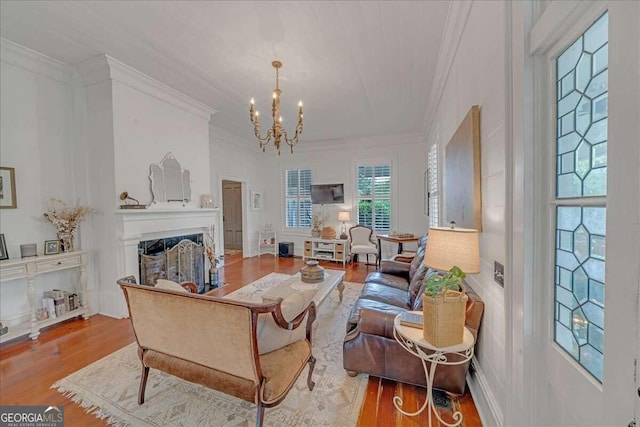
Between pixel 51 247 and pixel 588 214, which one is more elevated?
pixel 588 214

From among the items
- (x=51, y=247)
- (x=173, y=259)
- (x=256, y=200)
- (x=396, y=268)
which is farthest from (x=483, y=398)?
(x=256, y=200)

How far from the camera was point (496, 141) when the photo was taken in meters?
1.43

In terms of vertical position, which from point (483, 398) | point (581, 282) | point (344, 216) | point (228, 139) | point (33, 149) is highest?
point (228, 139)

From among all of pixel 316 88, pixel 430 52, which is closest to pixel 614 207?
pixel 430 52

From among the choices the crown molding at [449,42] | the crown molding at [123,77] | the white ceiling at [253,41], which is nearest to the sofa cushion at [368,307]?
the crown molding at [449,42]

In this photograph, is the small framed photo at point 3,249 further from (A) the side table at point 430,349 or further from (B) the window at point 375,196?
(B) the window at point 375,196

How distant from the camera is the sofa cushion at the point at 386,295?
2504 millimetres

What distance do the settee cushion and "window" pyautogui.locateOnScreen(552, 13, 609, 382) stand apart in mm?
1266

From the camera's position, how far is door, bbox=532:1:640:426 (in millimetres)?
665

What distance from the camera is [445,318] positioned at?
1.35m

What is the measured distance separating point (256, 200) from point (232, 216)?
3.23 ft

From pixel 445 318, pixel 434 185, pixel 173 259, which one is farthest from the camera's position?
pixel 434 185

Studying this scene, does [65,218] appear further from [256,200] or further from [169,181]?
[256,200]

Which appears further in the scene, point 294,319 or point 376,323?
point 376,323
